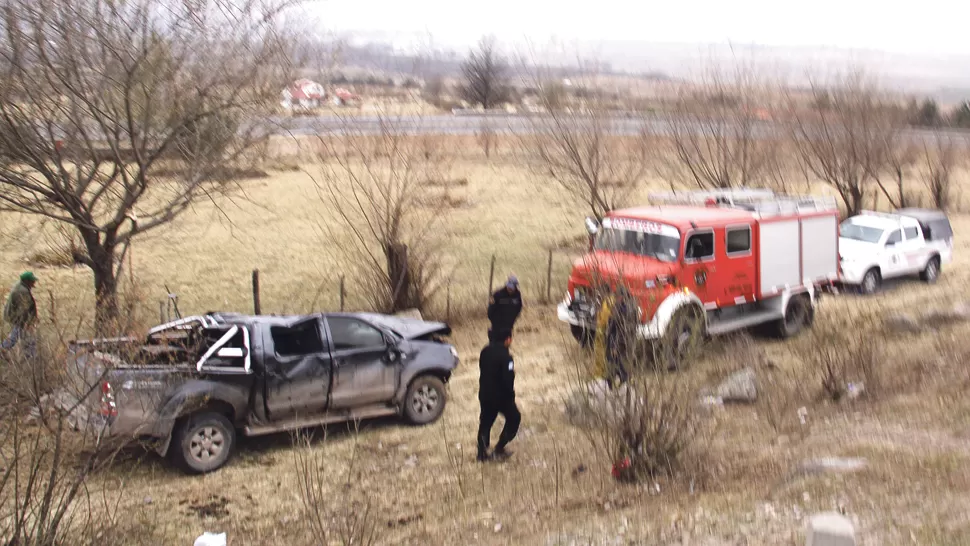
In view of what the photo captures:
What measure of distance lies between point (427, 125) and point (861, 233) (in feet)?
34.8

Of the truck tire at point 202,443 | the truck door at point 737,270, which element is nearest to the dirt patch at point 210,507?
the truck tire at point 202,443

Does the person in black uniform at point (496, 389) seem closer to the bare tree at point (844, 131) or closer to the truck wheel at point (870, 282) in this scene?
the truck wheel at point (870, 282)

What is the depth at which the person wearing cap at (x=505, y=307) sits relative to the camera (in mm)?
10512

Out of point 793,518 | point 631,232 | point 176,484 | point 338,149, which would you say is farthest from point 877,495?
point 338,149

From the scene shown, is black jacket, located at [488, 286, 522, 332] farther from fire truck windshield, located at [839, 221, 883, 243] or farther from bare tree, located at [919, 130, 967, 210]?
bare tree, located at [919, 130, 967, 210]

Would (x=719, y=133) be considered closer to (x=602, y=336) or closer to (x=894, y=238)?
(x=894, y=238)

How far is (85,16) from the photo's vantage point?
39.1 feet

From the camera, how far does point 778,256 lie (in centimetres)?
1534

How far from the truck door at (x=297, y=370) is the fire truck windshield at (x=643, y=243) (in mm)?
4913

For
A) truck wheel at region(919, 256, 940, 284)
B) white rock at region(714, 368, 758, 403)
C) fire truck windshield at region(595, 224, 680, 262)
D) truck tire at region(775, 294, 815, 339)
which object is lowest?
truck wheel at region(919, 256, 940, 284)

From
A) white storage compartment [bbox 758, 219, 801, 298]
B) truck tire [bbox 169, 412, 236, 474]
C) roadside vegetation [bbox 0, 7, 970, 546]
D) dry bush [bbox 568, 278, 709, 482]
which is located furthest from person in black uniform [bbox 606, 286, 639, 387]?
white storage compartment [bbox 758, 219, 801, 298]

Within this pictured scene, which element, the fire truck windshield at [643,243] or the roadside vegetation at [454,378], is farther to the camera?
the fire truck windshield at [643,243]

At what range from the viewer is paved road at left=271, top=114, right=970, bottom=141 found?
52.3 feet

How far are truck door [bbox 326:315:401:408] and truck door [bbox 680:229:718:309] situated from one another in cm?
515
